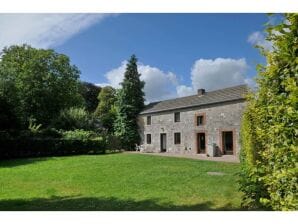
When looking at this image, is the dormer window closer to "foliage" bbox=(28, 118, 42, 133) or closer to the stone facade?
the stone facade

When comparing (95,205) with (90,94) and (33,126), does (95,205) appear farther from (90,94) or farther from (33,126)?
(90,94)

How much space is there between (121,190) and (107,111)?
21.0 meters

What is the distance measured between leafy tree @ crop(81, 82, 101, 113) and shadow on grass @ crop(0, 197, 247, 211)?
53.6 ft

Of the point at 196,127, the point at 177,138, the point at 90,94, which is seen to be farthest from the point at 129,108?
the point at 196,127

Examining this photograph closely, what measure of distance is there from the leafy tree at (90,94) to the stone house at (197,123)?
4387mm

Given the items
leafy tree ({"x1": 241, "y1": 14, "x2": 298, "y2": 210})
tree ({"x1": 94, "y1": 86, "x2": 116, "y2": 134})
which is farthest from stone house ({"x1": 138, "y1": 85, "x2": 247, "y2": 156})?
leafy tree ({"x1": 241, "y1": 14, "x2": 298, "y2": 210})

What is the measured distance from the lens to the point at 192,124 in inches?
854

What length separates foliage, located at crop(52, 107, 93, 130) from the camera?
78.9ft

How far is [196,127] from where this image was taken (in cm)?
2134

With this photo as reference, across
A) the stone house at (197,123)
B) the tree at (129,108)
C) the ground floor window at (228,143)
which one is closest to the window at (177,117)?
the stone house at (197,123)

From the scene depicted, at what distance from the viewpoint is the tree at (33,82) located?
21.5 metres

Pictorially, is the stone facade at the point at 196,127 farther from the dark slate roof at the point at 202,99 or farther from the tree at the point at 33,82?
the tree at the point at 33,82
